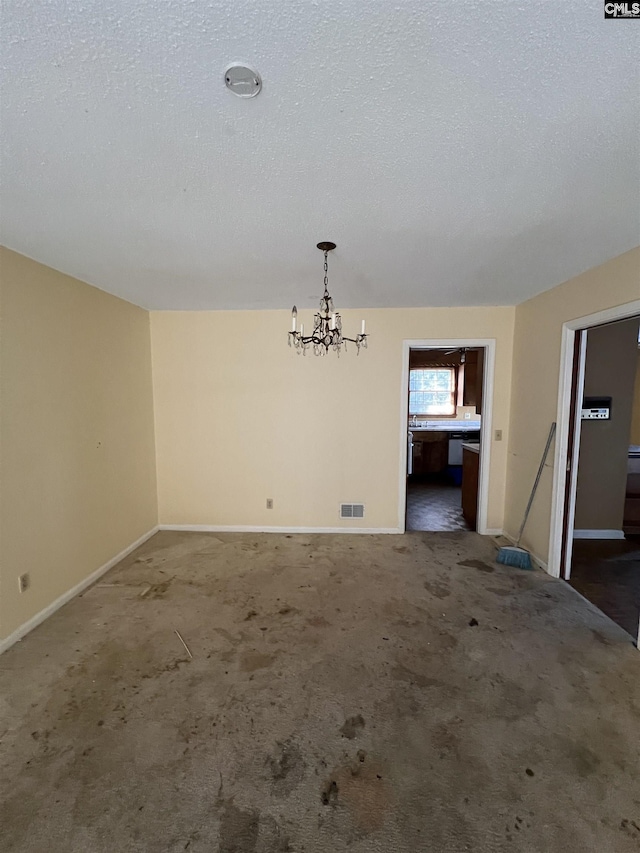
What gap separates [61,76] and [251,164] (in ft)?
2.05

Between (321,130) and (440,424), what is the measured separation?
6459 millimetres

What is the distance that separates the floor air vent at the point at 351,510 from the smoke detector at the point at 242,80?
139 inches

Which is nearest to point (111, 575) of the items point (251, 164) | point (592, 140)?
point (251, 164)

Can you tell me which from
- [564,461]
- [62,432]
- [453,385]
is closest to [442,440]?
[453,385]

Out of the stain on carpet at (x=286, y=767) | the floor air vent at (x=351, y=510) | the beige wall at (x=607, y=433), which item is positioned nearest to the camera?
the stain on carpet at (x=286, y=767)

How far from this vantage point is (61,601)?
2.69 metres

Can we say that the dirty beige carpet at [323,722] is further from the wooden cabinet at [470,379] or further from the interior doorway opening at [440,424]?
the wooden cabinet at [470,379]

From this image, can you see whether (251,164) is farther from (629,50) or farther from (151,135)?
(629,50)

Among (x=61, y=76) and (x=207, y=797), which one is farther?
(x=207, y=797)

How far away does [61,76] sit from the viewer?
107 centimetres

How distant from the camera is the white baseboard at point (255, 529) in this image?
13.3ft

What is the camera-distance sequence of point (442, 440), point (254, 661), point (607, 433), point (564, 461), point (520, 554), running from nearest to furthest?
1. point (254, 661)
2. point (564, 461)
3. point (520, 554)
4. point (607, 433)
5. point (442, 440)

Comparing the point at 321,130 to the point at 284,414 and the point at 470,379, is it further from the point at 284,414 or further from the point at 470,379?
the point at 470,379

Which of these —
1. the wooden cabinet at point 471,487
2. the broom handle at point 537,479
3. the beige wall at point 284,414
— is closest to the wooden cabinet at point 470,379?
the wooden cabinet at point 471,487
